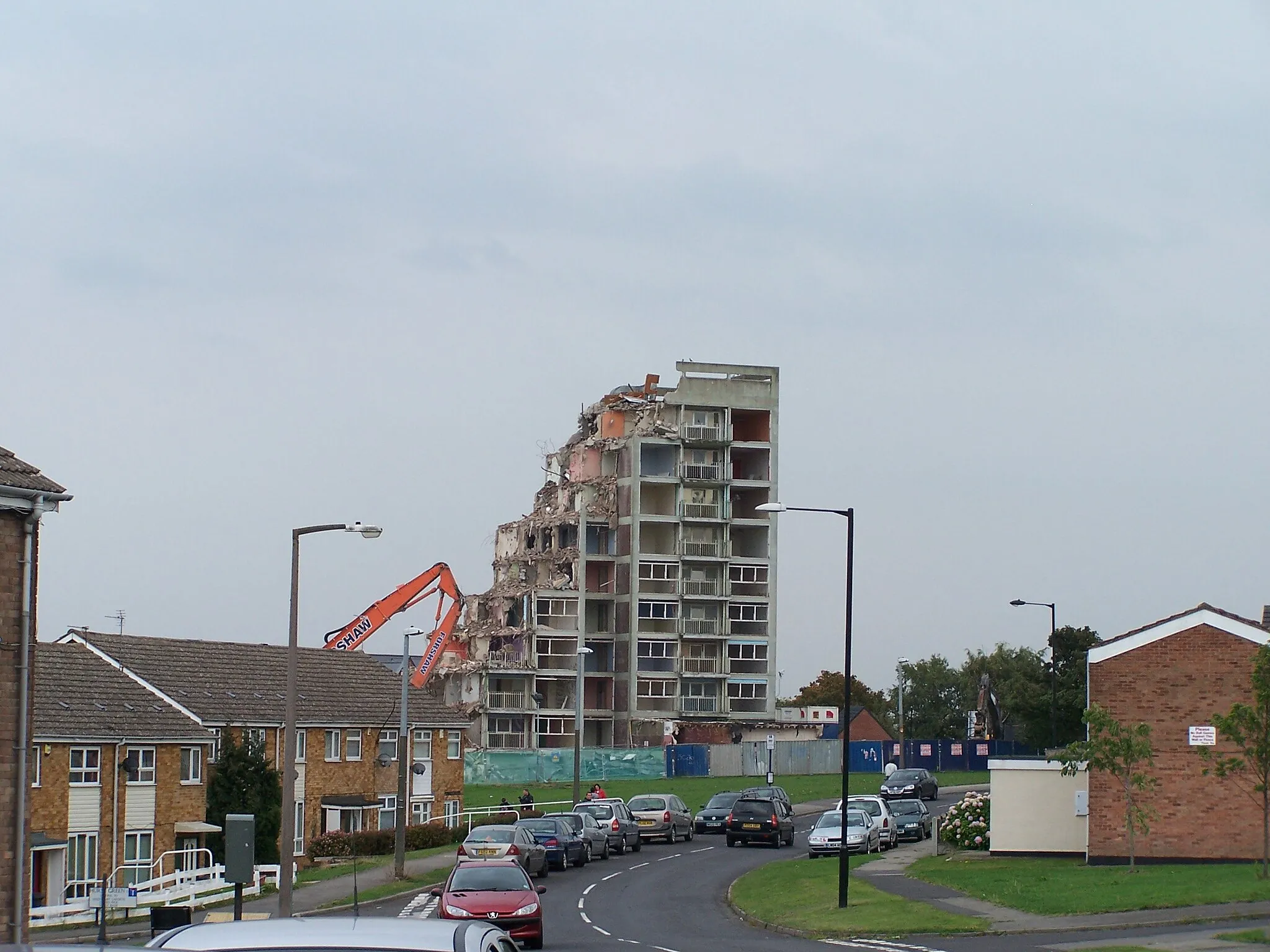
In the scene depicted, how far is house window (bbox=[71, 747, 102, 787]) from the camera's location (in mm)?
47125

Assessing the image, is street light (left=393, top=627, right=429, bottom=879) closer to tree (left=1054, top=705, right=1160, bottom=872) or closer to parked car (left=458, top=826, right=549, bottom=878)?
parked car (left=458, top=826, right=549, bottom=878)

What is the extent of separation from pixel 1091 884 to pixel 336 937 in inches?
1185

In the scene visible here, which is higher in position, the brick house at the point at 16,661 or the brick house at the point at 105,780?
the brick house at the point at 16,661

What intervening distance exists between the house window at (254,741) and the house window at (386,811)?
7.98 m

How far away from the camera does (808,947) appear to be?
91.1ft

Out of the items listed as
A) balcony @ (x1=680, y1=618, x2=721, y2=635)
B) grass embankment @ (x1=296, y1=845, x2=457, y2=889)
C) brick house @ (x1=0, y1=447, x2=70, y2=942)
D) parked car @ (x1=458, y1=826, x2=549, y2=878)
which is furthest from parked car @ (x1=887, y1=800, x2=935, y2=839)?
balcony @ (x1=680, y1=618, x2=721, y2=635)

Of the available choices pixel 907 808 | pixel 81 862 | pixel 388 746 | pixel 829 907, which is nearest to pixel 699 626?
pixel 388 746

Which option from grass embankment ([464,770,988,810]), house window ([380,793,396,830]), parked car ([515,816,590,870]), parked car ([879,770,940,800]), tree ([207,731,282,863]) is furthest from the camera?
grass embankment ([464,770,988,810])

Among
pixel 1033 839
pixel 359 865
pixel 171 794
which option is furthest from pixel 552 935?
pixel 171 794

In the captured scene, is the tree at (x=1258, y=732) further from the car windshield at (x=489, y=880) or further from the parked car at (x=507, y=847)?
the parked car at (x=507, y=847)

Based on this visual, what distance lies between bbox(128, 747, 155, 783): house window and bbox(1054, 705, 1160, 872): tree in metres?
27.7

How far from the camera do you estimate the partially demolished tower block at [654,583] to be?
115062 millimetres

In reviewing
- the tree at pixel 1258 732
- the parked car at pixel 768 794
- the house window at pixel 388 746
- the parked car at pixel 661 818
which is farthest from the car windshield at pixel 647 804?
the tree at pixel 1258 732

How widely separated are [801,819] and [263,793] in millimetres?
27641
